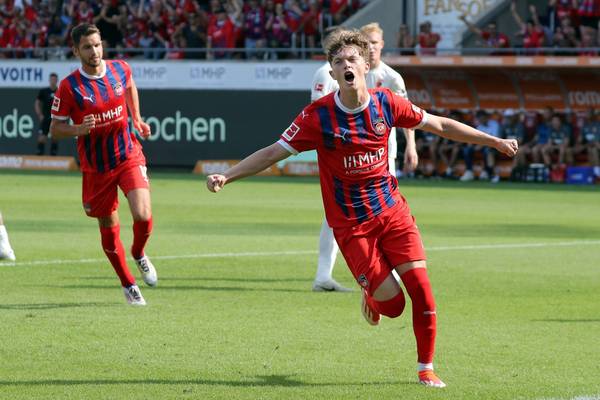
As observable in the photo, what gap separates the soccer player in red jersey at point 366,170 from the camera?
744 cm

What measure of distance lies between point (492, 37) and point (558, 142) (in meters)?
3.41

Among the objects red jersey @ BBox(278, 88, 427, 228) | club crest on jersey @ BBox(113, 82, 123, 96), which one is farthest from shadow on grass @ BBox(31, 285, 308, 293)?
red jersey @ BBox(278, 88, 427, 228)

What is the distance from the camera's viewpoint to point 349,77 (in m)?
7.42

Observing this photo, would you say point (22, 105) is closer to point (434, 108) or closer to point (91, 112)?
point (434, 108)

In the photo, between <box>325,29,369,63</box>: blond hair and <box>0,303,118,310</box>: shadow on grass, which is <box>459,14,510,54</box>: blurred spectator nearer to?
<box>0,303,118,310</box>: shadow on grass

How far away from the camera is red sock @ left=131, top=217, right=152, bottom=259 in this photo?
11031mm

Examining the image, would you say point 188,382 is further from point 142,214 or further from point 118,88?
point 118,88

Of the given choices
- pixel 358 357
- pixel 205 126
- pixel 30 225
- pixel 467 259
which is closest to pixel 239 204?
pixel 30 225

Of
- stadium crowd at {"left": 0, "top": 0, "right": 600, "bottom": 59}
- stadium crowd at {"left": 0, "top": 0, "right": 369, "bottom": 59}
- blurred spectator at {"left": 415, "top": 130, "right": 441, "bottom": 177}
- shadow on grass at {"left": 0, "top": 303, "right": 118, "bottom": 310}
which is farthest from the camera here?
stadium crowd at {"left": 0, "top": 0, "right": 369, "bottom": 59}

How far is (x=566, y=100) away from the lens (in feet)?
105

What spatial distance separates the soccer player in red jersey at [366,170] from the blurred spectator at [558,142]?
22.9 meters

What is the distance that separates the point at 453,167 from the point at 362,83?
79.5 ft

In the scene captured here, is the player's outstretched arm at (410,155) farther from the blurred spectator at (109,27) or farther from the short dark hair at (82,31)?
the blurred spectator at (109,27)

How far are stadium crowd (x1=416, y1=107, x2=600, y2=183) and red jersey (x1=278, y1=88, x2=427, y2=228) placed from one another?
22.9 meters
